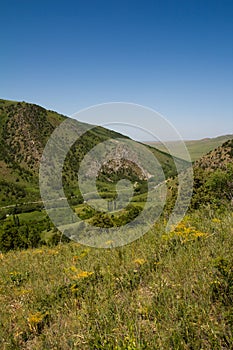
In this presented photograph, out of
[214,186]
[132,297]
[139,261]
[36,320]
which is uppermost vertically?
[139,261]

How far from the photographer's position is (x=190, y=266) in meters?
4.07

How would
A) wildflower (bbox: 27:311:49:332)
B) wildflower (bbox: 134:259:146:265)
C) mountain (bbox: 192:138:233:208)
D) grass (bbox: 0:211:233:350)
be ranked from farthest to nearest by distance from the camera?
mountain (bbox: 192:138:233:208) → wildflower (bbox: 134:259:146:265) → wildflower (bbox: 27:311:49:332) → grass (bbox: 0:211:233:350)

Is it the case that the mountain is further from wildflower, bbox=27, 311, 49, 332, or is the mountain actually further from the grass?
wildflower, bbox=27, 311, 49, 332

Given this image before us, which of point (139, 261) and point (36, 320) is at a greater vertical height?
point (139, 261)

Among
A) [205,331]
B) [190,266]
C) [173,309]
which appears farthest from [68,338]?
[190,266]

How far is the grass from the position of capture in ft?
9.07

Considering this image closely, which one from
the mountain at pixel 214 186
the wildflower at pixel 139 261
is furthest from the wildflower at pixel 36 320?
the mountain at pixel 214 186

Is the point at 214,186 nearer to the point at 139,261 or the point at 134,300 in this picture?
the point at 139,261

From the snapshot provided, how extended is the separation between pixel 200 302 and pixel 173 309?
1.03 ft

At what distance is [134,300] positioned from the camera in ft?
12.0

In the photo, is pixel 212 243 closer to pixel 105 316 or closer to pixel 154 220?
pixel 105 316

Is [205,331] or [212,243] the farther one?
[212,243]

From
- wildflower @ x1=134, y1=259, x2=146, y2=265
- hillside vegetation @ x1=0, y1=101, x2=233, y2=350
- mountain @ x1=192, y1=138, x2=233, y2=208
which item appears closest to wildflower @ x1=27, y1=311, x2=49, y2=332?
hillside vegetation @ x1=0, y1=101, x2=233, y2=350

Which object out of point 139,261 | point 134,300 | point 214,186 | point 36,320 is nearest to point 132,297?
point 134,300
